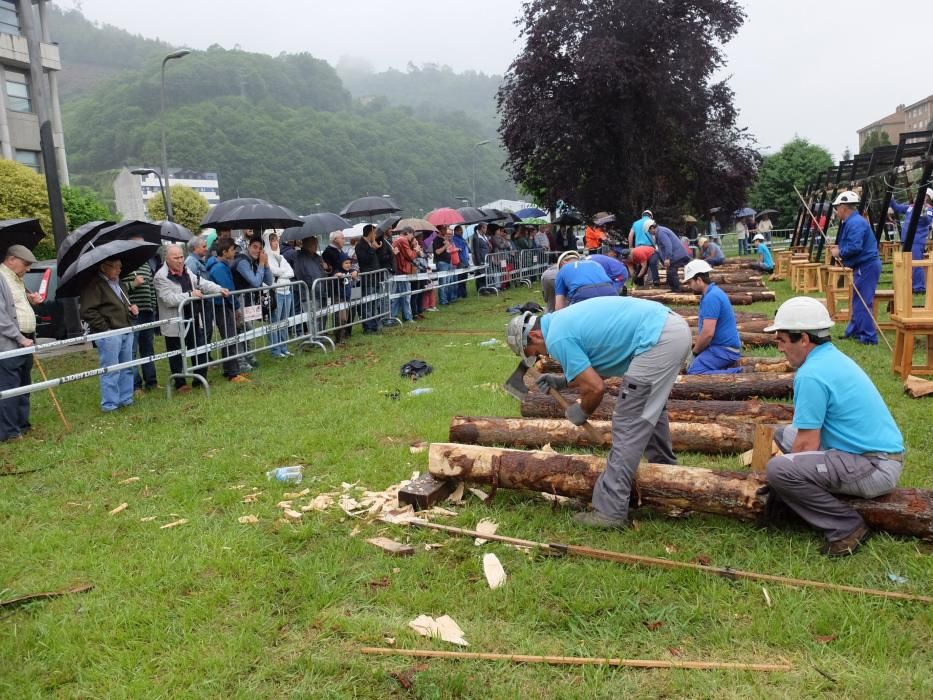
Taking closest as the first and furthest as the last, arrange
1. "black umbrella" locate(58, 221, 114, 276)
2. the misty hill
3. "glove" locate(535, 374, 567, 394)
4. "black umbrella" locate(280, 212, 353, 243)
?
"glove" locate(535, 374, 567, 394) → "black umbrella" locate(58, 221, 114, 276) → "black umbrella" locate(280, 212, 353, 243) → the misty hill

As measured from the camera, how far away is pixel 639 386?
4426mm

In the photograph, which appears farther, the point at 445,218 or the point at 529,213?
the point at 529,213

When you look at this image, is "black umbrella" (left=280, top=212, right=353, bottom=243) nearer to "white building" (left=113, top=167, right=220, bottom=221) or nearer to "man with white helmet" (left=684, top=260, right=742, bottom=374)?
"man with white helmet" (left=684, top=260, right=742, bottom=374)

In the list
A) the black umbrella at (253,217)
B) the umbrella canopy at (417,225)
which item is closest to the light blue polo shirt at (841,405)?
the black umbrella at (253,217)

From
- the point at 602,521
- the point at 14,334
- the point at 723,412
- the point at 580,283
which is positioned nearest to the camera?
the point at 602,521

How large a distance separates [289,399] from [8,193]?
19.2 meters

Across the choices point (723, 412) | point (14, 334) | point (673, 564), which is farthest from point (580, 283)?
point (14, 334)

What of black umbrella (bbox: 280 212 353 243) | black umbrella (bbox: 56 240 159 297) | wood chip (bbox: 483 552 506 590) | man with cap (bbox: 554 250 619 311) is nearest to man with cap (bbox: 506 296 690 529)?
wood chip (bbox: 483 552 506 590)

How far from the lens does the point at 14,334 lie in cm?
718

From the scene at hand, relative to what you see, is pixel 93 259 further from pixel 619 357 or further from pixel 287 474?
pixel 619 357

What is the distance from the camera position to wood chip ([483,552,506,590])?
4.01 meters

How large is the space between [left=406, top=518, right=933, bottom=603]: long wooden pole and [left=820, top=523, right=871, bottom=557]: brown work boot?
1.02 feet

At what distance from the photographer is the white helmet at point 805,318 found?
3.85 m

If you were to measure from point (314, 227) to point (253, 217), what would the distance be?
1.66m
